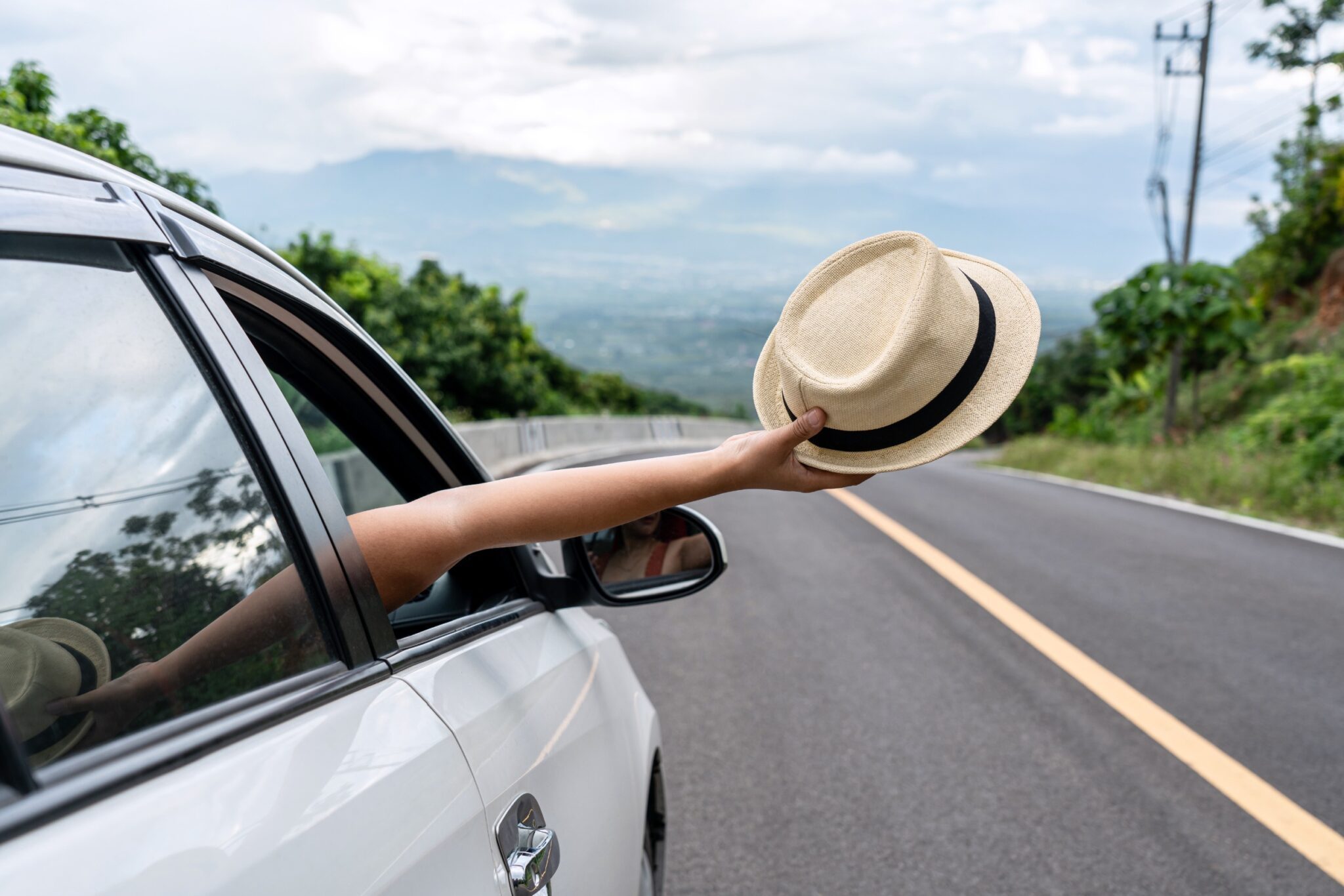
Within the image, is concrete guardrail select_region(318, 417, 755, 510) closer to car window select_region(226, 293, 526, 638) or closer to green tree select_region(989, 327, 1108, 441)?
car window select_region(226, 293, 526, 638)

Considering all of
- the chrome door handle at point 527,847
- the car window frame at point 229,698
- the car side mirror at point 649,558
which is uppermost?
the car window frame at point 229,698

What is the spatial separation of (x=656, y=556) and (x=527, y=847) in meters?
0.88

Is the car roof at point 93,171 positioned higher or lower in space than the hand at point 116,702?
higher

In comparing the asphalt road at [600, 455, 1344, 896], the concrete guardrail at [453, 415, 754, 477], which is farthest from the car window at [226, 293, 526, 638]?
the concrete guardrail at [453, 415, 754, 477]

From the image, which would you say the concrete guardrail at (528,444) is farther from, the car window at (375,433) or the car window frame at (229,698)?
the car window frame at (229,698)

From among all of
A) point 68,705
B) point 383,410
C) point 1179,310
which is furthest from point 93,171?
point 1179,310

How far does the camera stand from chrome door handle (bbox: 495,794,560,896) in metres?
1.48

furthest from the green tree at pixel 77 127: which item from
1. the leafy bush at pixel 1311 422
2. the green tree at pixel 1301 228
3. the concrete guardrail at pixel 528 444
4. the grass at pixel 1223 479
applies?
the green tree at pixel 1301 228

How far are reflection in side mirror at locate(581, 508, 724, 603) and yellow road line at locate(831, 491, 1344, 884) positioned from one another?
242cm

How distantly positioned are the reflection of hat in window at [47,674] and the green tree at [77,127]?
11.4 ft

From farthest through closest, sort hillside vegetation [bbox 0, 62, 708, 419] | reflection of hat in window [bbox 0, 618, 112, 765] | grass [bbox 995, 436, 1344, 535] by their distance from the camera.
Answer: hillside vegetation [bbox 0, 62, 708, 419], grass [bbox 995, 436, 1344, 535], reflection of hat in window [bbox 0, 618, 112, 765]

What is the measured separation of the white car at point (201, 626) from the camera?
99 centimetres

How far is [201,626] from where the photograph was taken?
4.12 feet

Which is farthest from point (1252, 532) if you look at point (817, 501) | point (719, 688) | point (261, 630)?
point (261, 630)
